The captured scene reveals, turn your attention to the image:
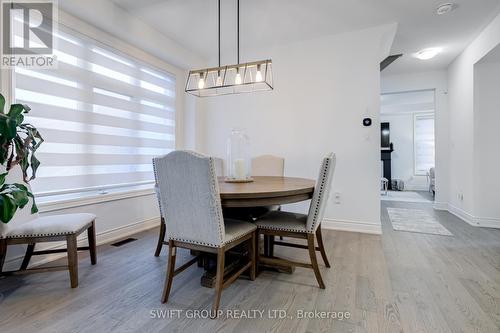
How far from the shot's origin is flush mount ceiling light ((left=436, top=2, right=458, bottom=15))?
108 inches

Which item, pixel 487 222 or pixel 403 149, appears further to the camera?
pixel 403 149

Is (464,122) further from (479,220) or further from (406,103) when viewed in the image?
(406,103)

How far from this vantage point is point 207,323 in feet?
4.90

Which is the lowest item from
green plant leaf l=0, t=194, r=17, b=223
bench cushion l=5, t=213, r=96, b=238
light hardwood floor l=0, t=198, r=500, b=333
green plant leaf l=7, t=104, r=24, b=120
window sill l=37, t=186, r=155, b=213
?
light hardwood floor l=0, t=198, r=500, b=333

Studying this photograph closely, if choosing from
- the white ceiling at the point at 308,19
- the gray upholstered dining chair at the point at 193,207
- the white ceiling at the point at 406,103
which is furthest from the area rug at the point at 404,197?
the gray upholstered dining chair at the point at 193,207

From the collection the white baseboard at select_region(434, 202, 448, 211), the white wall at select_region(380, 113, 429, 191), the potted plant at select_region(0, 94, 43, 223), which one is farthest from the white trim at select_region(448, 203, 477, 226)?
the potted plant at select_region(0, 94, 43, 223)

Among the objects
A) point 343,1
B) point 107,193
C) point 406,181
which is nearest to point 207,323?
point 107,193

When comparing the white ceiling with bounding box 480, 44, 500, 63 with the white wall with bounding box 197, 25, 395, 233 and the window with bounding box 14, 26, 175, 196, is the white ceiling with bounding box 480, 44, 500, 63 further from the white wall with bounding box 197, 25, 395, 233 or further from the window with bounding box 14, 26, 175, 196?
the window with bounding box 14, 26, 175, 196

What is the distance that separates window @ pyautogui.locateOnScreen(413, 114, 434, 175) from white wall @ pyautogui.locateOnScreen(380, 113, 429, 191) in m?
0.13

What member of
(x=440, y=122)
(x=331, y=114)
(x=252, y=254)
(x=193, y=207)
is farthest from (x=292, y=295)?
(x=440, y=122)

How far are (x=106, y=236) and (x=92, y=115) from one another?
1.38 meters

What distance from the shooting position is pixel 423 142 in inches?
313

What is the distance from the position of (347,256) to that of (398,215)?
2363mm

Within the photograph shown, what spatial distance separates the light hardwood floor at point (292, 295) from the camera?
1476mm
